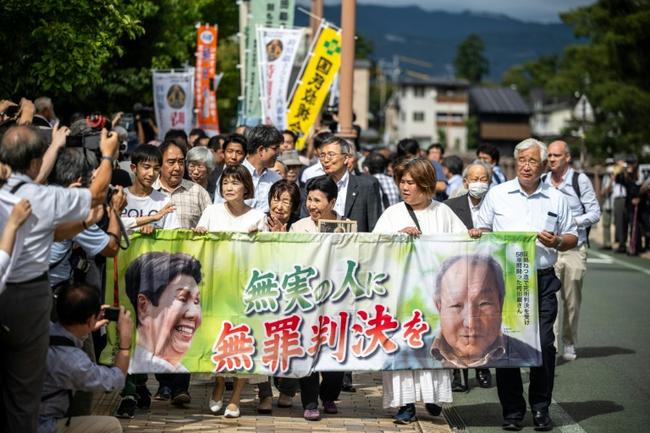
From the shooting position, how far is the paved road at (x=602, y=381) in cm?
875

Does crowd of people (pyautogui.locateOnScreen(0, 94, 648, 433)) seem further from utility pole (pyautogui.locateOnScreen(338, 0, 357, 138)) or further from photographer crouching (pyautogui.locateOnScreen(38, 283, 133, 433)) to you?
utility pole (pyautogui.locateOnScreen(338, 0, 357, 138))

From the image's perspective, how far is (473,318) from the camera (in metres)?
8.45

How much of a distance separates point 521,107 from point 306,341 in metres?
123

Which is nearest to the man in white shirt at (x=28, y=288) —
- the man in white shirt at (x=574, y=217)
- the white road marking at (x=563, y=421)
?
the white road marking at (x=563, y=421)

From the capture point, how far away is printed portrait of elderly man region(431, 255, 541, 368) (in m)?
8.41

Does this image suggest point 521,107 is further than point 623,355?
Yes

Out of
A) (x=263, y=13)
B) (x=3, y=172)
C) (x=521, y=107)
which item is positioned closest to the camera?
(x=3, y=172)

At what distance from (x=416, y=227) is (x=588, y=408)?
7.18ft

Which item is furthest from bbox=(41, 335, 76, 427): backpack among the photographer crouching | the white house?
the white house

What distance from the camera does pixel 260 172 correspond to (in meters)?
10.8

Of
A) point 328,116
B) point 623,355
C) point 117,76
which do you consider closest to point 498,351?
point 623,355

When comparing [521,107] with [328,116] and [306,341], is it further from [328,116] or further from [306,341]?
[306,341]

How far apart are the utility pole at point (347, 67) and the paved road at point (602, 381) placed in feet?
13.6

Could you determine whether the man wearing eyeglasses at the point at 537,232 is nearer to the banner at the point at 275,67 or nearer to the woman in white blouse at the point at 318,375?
the woman in white blouse at the point at 318,375
